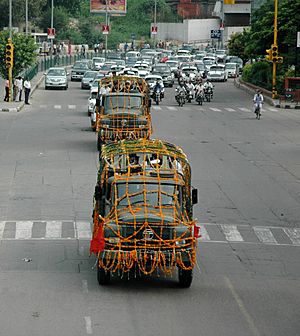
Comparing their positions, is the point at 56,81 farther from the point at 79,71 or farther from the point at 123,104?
the point at 123,104

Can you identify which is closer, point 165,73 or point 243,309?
point 243,309

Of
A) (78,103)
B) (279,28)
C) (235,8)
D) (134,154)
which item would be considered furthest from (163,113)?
(235,8)

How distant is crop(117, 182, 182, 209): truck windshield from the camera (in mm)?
19578

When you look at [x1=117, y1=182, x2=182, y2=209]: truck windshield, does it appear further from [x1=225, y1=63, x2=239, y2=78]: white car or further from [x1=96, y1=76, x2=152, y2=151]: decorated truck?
[x1=225, y1=63, x2=239, y2=78]: white car

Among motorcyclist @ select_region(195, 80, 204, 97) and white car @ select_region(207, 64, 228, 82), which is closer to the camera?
motorcyclist @ select_region(195, 80, 204, 97)

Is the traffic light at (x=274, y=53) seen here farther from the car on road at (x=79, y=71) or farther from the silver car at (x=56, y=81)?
the car on road at (x=79, y=71)

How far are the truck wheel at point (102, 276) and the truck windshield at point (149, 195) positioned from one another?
1.36 m

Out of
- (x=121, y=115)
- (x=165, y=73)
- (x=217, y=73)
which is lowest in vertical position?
(x=217, y=73)

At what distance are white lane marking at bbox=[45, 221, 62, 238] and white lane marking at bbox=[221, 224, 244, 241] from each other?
12.3ft

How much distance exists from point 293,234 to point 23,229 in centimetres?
620

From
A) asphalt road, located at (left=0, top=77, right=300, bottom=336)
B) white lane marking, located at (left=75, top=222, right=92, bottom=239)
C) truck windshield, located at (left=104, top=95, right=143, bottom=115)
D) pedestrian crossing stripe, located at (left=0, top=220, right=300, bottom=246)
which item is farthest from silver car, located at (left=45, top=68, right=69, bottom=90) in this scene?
white lane marking, located at (left=75, top=222, right=92, bottom=239)

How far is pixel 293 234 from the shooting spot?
25422 mm

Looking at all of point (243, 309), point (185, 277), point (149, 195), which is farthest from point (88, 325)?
point (149, 195)

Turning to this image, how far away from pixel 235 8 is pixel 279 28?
8971 cm
